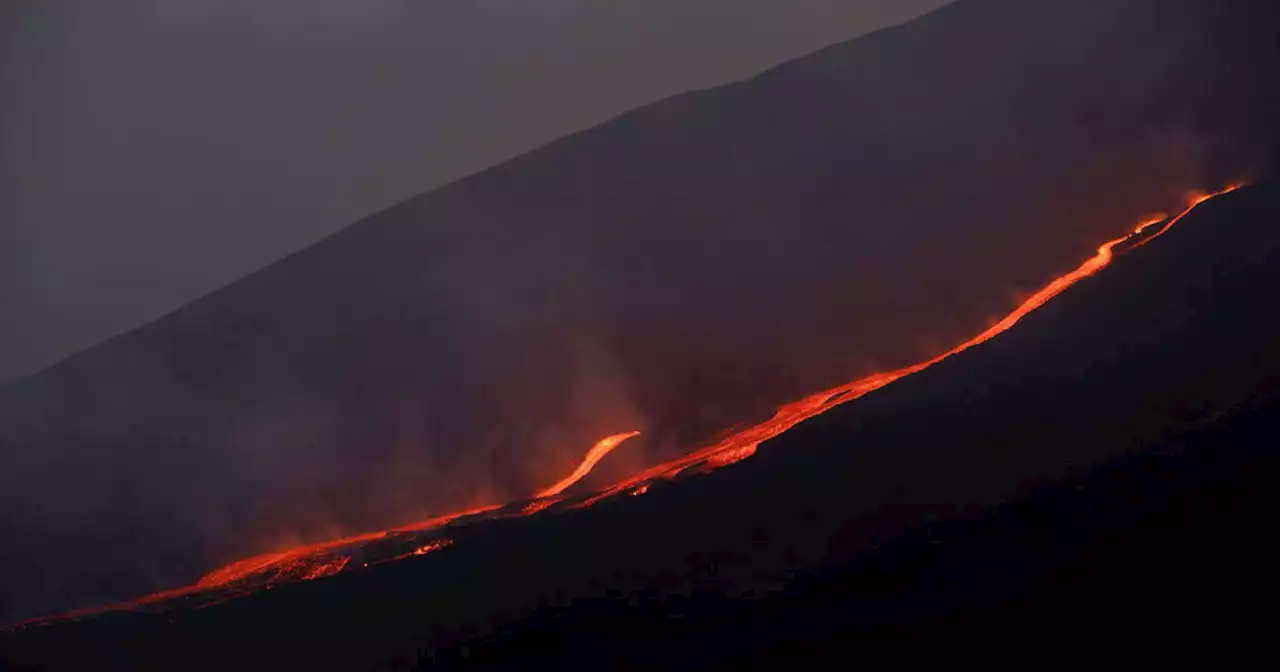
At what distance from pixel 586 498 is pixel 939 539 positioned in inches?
50.2

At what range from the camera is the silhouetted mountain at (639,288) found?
4.35 m

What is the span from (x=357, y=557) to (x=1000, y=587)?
222cm

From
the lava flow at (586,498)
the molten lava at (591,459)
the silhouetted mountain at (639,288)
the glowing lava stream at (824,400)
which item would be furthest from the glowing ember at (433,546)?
the silhouetted mountain at (639,288)

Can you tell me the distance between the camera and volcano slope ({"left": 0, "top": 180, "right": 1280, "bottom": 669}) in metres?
2.00

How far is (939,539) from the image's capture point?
2207 millimetres

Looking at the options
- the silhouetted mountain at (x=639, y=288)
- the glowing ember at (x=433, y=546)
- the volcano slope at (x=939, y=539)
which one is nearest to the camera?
the volcano slope at (x=939, y=539)

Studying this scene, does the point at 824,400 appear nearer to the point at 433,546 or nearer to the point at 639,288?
the point at 433,546

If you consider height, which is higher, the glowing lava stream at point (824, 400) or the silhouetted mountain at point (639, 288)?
the silhouetted mountain at point (639, 288)

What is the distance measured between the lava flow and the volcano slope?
0.47ft

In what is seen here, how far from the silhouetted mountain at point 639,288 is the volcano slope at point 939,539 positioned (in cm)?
68

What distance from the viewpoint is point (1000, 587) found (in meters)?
2.03

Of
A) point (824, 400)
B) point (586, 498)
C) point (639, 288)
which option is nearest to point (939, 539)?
point (586, 498)

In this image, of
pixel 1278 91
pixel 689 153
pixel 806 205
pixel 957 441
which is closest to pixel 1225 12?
pixel 1278 91

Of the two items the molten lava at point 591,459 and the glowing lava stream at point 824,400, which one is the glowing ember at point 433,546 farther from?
the molten lava at point 591,459
